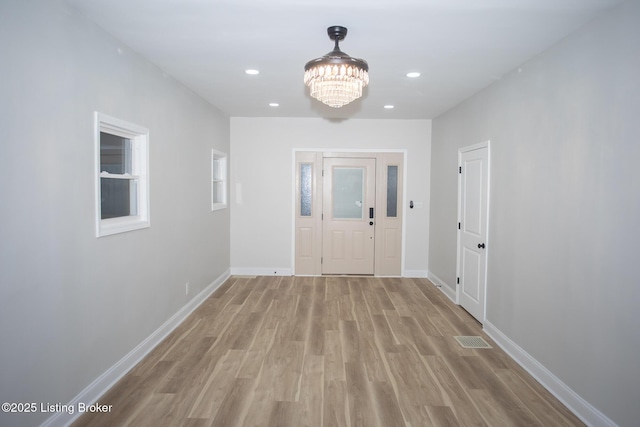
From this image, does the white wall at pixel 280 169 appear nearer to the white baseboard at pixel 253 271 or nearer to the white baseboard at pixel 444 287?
the white baseboard at pixel 253 271

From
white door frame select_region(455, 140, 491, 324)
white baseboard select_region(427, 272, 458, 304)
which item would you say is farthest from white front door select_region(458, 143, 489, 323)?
white baseboard select_region(427, 272, 458, 304)

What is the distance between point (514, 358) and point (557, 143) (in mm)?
1913

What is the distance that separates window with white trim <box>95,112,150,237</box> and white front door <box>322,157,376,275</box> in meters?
3.40

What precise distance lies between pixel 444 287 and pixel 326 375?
3055 mm

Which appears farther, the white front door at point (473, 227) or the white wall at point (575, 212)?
the white front door at point (473, 227)

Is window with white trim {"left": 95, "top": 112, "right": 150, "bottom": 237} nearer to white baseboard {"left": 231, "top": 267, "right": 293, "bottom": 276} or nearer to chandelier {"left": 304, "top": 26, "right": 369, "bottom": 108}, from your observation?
chandelier {"left": 304, "top": 26, "right": 369, "bottom": 108}

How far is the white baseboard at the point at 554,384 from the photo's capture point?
233cm

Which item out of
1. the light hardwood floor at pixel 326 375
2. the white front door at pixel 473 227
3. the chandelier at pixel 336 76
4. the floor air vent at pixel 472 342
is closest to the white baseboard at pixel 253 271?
the light hardwood floor at pixel 326 375

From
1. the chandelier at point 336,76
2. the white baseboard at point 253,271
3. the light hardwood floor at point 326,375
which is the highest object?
the chandelier at point 336,76

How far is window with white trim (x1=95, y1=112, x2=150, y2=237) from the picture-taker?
8.81 feet

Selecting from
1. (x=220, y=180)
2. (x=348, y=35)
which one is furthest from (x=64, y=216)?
(x=220, y=180)

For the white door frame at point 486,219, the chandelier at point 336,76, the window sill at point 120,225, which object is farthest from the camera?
the white door frame at point 486,219

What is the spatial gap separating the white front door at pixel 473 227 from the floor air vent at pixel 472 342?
0.41 metres

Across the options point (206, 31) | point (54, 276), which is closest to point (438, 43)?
point (206, 31)
